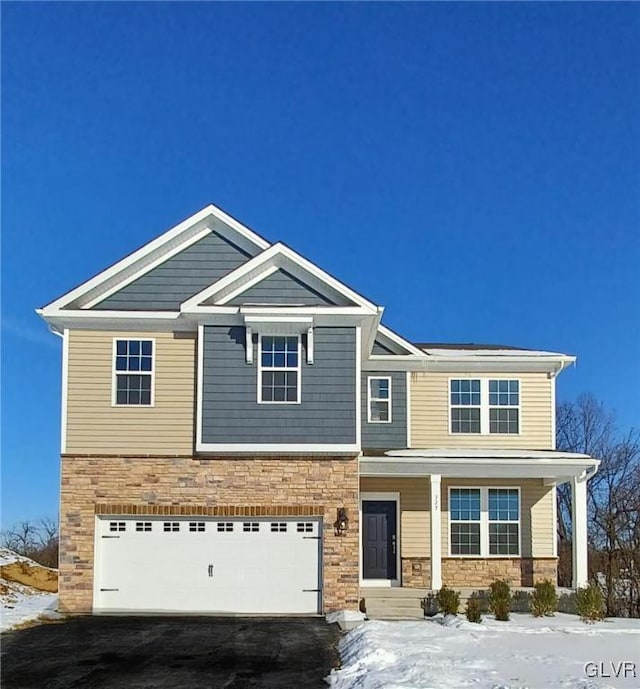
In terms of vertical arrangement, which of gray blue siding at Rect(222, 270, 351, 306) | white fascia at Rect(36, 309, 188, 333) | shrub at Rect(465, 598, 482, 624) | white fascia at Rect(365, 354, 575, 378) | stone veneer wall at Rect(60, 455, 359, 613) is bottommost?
shrub at Rect(465, 598, 482, 624)

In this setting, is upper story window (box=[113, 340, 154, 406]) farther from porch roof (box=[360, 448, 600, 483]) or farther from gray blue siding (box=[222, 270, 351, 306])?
porch roof (box=[360, 448, 600, 483])

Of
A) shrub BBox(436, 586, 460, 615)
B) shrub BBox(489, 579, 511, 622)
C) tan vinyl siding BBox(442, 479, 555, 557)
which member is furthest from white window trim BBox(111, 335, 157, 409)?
shrub BBox(489, 579, 511, 622)

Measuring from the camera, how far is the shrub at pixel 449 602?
17.9 metres

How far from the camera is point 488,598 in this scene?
19.4 metres

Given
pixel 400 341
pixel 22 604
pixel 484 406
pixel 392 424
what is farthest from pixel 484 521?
pixel 22 604

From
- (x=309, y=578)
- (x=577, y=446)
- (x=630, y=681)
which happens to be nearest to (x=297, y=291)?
(x=309, y=578)

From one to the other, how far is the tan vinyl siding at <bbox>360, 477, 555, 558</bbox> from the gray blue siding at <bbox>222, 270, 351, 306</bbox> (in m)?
4.98

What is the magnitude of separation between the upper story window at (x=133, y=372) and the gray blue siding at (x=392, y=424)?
18.8 feet

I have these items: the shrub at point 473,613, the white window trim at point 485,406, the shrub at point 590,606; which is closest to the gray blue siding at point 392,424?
the white window trim at point 485,406

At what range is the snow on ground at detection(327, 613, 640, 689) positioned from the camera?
11.7 m

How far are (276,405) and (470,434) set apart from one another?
606 centimetres

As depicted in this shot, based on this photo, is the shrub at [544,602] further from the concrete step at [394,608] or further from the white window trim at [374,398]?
the white window trim at [374,398]

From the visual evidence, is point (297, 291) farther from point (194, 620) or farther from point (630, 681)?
point (630, 681)

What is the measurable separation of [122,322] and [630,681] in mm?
11533
